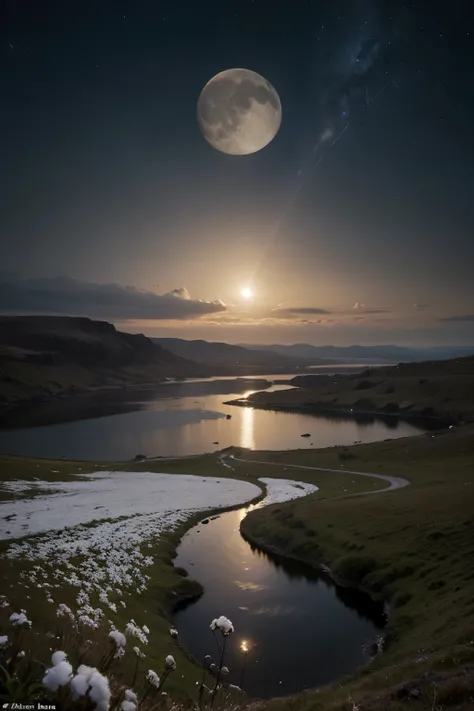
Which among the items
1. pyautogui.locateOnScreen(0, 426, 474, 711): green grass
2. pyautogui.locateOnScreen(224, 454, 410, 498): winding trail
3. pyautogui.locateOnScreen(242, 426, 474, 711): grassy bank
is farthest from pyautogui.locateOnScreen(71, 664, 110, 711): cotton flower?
pyautogui.locateOnScreen(224, 454, 410, 498): winding trail

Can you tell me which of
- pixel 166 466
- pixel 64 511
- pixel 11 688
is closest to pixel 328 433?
pixel 166 466

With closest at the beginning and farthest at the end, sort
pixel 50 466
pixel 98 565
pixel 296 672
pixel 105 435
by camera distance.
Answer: pixel 296 672
pixel 98 565
pixel 50 466
pixel 105 435

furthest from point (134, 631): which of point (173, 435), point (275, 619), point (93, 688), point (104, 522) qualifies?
point (173, 435)

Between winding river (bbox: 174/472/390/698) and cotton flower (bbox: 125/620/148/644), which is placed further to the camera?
winding river (bbox: 174/472/390/698)

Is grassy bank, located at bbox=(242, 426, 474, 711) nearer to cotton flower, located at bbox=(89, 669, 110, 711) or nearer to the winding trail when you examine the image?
the winding trail

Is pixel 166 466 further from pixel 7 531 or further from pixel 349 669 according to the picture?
pixel 349 669

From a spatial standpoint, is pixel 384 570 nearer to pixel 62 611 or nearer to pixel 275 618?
pixel 275 618

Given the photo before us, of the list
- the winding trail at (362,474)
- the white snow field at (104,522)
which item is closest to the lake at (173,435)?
the winding trail at (362,474)
